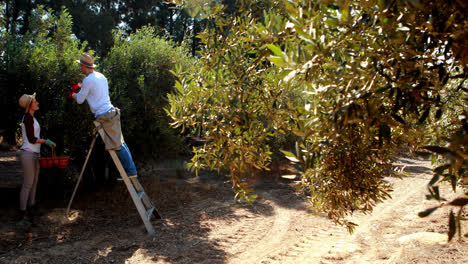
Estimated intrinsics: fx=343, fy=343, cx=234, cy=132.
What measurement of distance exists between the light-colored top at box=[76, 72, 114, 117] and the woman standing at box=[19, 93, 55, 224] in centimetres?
108

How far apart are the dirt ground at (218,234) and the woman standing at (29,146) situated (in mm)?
557

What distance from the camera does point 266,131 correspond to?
2.79 m

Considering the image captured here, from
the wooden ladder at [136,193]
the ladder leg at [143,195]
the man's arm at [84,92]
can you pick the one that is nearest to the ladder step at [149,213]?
the wooden ladder at [136,193]

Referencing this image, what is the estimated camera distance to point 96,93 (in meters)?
5.68

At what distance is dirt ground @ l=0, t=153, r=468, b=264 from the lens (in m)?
5.19

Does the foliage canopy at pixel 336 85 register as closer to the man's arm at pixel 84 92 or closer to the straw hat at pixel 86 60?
the man's arm at pixel 84 92

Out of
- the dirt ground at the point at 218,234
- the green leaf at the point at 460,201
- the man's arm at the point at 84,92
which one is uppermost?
the man's arm at the point at 84,92

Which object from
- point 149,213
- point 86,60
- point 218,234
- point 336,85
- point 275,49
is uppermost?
point 86,60

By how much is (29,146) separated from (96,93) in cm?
171

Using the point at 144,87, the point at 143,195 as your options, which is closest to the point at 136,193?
the point at 143,195

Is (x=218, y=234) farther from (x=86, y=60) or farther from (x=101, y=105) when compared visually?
(x=86, y=60)

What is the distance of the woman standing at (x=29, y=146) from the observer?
595 cm

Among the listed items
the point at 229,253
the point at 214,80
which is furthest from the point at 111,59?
the point at 214,80

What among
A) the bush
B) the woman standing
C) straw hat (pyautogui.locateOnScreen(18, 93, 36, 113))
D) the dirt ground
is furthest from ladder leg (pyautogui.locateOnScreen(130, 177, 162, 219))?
straw hat (pyautogui.locateOnScreen(18, 93, 36, 113))
